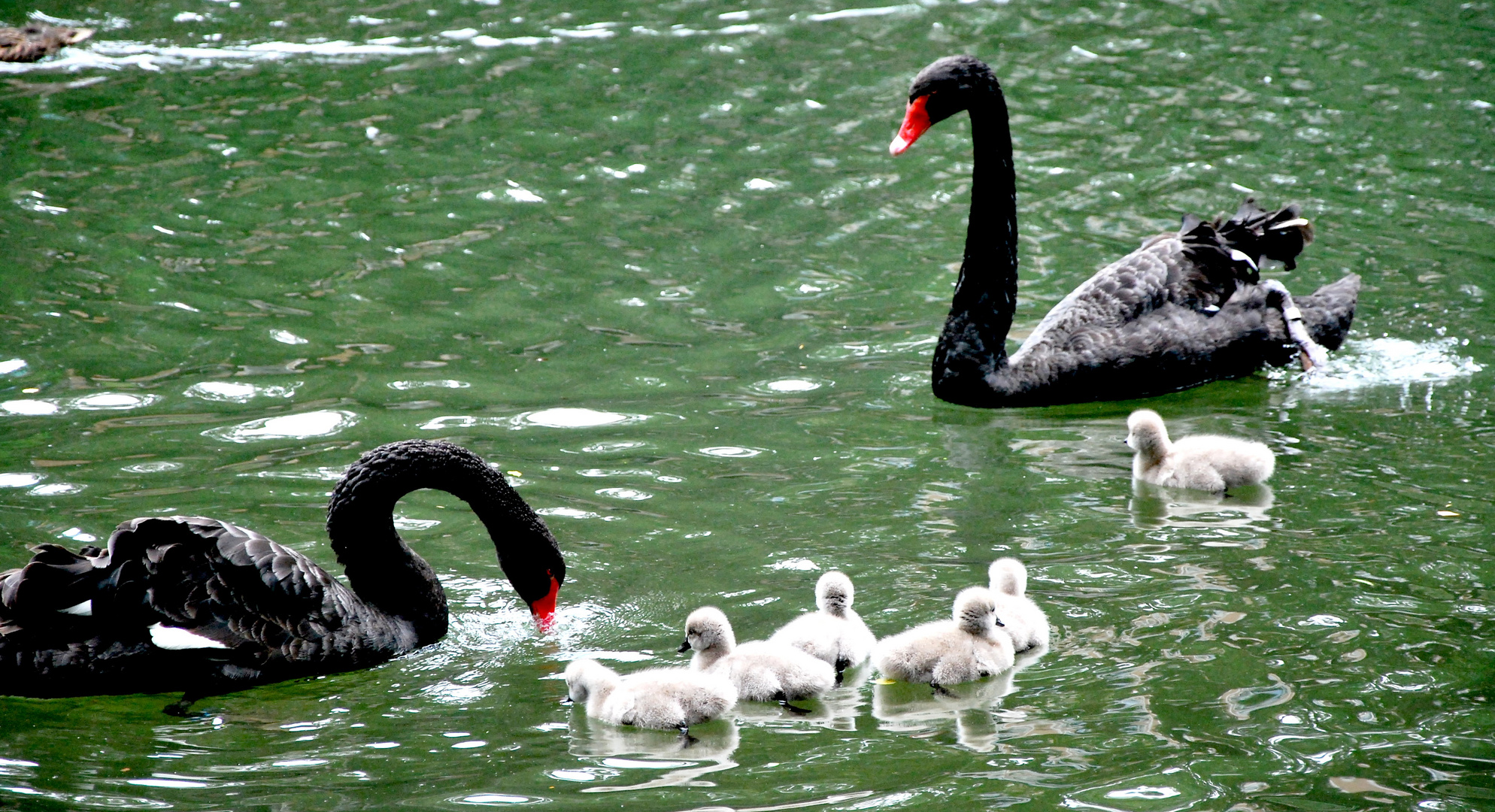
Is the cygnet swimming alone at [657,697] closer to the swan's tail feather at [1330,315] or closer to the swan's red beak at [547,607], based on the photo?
the swan's red beak at [547,607]

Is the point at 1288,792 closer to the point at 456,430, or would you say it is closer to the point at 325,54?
the point at 456,430

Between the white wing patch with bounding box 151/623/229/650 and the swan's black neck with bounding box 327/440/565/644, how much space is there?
0.55 metres

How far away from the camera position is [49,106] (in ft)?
37.1

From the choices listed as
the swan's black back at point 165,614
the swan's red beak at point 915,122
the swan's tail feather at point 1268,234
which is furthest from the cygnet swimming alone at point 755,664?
the swan's tail feather at point 1268,234

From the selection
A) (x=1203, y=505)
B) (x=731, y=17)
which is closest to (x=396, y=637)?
(x=1203, y=505)

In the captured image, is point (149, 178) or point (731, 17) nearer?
point (149, 178)

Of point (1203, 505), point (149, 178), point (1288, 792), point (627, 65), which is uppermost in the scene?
point (627, 65)

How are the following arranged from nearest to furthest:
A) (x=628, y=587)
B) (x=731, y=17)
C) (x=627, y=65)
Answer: (x=628, y=587) < (x=627, y=65) < (x=731, y=17)

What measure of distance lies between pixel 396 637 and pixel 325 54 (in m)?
8.83

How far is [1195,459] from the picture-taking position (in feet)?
20.0

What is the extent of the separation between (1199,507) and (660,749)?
261 cm

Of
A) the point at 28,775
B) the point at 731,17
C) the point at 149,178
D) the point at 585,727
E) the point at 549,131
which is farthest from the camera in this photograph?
the point at 731,17

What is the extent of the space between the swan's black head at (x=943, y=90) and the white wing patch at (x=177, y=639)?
380 centimetres

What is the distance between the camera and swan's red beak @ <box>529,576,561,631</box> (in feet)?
16.4
